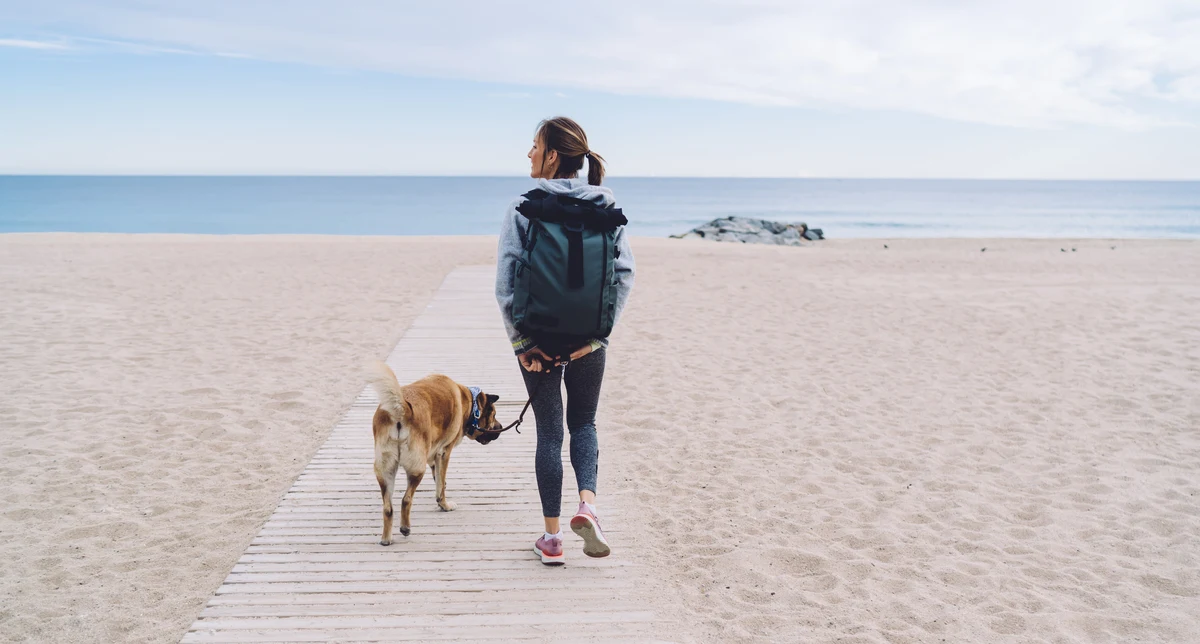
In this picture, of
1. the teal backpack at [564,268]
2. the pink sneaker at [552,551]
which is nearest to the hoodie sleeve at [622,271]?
the teal backpack at [564,268]

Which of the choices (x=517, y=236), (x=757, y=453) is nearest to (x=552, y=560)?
(x=517, y=236)

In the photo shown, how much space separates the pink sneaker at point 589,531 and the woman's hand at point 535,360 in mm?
652

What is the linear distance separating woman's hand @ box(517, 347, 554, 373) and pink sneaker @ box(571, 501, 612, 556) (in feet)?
2.14

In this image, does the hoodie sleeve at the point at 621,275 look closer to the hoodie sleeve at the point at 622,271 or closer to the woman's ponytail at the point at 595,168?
the hoodie sleeve at the point at 622,271

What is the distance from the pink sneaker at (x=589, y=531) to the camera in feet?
10.2

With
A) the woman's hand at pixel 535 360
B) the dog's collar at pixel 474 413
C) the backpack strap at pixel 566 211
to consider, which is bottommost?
the dog's collar at pixel 474 413

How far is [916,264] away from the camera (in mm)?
17828

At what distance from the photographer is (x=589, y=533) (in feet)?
10.2

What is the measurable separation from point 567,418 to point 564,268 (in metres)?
0.67

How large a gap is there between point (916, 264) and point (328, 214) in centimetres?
5115

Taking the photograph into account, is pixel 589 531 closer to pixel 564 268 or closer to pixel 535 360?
pixel 535 360

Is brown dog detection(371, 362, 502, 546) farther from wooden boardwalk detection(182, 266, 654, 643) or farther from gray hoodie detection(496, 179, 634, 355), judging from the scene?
gray hoodie detection(496, 179, 634, 355)

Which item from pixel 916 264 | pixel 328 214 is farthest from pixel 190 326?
pixel 328 214

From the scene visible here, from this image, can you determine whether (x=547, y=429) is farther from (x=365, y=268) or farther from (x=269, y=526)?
(x=365, y=268)
